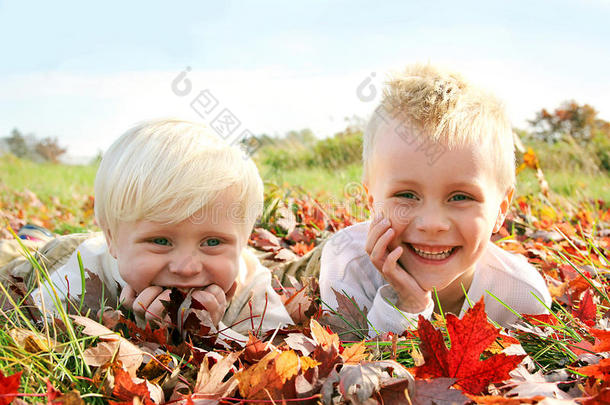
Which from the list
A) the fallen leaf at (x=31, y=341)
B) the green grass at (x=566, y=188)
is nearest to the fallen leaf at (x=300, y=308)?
the fallen leaf at (x=31, y=341)

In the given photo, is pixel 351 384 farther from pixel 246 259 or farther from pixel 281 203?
pixel 281 203

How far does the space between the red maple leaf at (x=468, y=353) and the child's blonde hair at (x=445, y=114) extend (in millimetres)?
1056

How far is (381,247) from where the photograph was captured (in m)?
2.22

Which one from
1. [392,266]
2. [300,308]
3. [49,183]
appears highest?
[392,266]

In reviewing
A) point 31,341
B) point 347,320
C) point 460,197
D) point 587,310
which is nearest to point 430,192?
point 460,197

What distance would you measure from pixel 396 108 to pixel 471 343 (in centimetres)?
137

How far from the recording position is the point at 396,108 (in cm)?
237

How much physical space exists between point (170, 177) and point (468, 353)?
1.33 meters

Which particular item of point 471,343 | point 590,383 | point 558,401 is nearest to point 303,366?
point 471,343

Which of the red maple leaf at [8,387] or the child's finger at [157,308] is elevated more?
the red maple leaf at [8,387]

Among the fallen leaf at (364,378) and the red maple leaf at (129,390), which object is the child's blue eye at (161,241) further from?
the fallen leaf at (364,378)

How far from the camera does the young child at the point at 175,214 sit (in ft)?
6.57

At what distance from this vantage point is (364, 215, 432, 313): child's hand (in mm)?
2207

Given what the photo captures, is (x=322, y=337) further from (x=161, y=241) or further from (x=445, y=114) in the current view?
(x=445, y=114)
